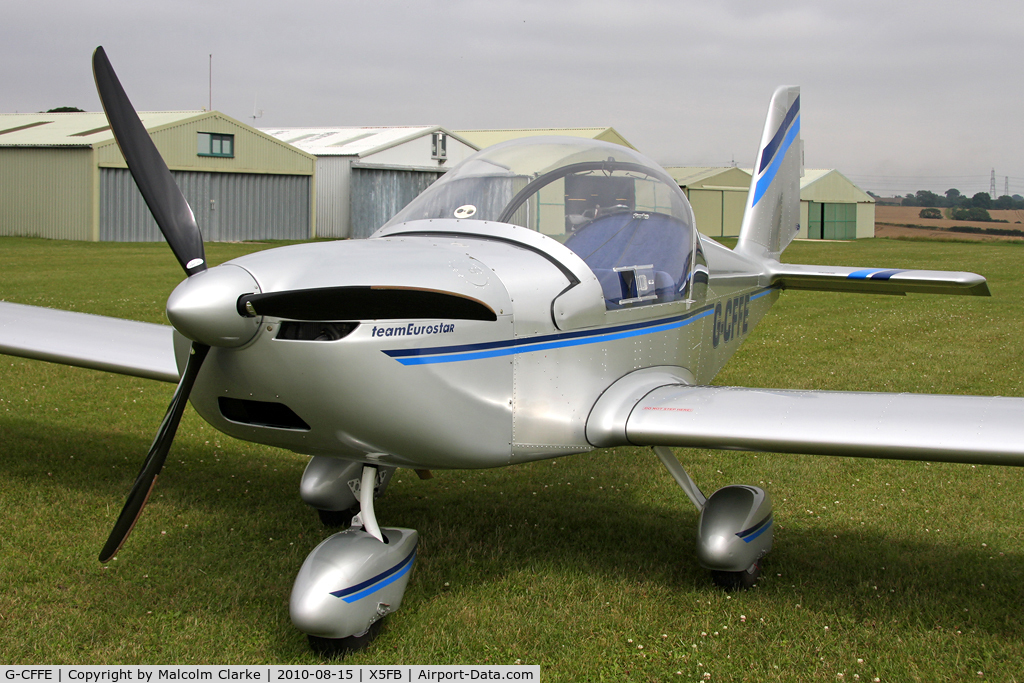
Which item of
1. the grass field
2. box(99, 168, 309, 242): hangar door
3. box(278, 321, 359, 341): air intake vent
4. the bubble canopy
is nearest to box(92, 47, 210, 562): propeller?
box(278, 321, 359, 341): air intake vent

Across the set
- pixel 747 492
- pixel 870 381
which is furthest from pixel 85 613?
pixel 870 381

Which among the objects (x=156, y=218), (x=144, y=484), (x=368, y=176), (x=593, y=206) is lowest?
(x=144, y=484)

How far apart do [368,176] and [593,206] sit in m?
32.8

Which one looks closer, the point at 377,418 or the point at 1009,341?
the point at 377,418

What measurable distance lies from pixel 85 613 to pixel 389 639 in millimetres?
1370

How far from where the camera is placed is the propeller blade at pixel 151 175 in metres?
3.63

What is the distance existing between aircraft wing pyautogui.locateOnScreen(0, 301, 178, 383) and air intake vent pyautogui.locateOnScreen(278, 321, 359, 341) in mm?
2189

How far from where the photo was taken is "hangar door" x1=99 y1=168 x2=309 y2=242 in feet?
97.5

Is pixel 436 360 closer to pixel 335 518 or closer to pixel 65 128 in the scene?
pixel 335 518

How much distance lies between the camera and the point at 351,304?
332 centimetres

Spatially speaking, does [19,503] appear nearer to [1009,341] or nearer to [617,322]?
[617,322]

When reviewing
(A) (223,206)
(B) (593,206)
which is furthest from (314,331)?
(A) (223,206)

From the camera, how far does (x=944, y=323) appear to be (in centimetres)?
1347

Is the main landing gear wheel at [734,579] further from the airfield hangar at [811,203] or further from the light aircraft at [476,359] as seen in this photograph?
the airfield hangar at [811,203]
